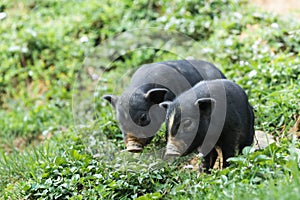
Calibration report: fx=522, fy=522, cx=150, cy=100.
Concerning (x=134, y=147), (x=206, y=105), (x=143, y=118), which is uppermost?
(x=206, y=105)

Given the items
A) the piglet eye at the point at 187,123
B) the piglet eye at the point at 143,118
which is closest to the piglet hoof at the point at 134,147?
the piglet eye at the point at 143,118

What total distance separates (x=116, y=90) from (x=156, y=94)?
7.11 feet

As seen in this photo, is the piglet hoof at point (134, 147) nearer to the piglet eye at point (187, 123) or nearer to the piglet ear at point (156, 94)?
the piglet ear at point (156, 94)

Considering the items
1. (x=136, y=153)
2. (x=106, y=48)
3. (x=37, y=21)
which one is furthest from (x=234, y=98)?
(x=37, y=21)

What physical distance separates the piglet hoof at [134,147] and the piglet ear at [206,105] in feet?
3.86

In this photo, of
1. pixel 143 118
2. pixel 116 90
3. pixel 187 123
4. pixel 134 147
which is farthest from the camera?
pixel 116 90

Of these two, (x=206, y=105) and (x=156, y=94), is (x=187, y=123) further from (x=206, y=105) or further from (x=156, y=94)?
(x=156, y=94)

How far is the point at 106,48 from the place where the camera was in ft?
31.4

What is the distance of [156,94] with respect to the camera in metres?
5.70

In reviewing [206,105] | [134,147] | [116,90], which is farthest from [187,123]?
[116,90]

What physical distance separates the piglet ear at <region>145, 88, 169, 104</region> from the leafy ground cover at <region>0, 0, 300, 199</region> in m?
0.53

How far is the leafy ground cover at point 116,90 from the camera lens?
4395 millimetres

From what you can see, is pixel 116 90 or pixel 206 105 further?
pixel 116 90

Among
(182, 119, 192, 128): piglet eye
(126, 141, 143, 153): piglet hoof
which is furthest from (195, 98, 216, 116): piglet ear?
(126, 141, 143, 153): piglet hoof
